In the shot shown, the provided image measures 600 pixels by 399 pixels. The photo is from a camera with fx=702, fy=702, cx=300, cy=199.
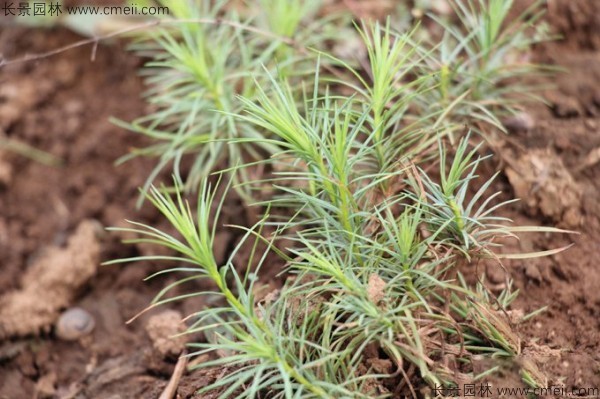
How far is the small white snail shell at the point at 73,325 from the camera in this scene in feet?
7.87

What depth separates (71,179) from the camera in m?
2.91

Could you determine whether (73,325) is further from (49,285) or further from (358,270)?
(358,270)

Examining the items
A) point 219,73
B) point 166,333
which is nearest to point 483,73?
point 219,73

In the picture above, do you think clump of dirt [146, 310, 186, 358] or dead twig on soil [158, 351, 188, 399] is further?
clump of dirt [146, 310, 186, 358]

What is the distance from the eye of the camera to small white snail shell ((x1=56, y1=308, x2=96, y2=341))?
7.87 ft

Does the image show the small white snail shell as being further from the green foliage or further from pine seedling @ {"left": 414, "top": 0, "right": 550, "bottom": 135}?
pine seedling @ {"left": 414, "top": 0, "right": 550, "bottom": 135}

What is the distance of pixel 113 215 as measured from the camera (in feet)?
8.98

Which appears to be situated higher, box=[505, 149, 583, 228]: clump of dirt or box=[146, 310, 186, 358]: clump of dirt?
box=[505, 149, 583, 228]: clump of dirt

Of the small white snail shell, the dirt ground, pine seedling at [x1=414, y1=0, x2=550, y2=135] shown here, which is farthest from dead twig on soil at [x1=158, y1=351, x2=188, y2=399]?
Answer: pine seedling at [x1=414, y1=0, x2=550, y2=135]

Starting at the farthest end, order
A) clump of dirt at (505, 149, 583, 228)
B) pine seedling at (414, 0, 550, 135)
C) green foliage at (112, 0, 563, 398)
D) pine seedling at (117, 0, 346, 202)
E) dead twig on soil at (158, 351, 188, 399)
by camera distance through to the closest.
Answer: pine seedling at (117, 0, 346, 202) < pine seedling at (414, 0, 550, 135) < clump of dirt at (505, 149, 583, 228) < dead twig on soil at (158, 351, 188, 399) < green foliage at (112, 0, 563, 398)

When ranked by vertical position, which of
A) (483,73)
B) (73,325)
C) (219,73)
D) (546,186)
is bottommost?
(73,325)

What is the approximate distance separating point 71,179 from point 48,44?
73cm

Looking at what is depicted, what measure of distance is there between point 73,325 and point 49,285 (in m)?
0.19

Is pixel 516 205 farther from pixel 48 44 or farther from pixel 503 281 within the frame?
pixel 48 44
